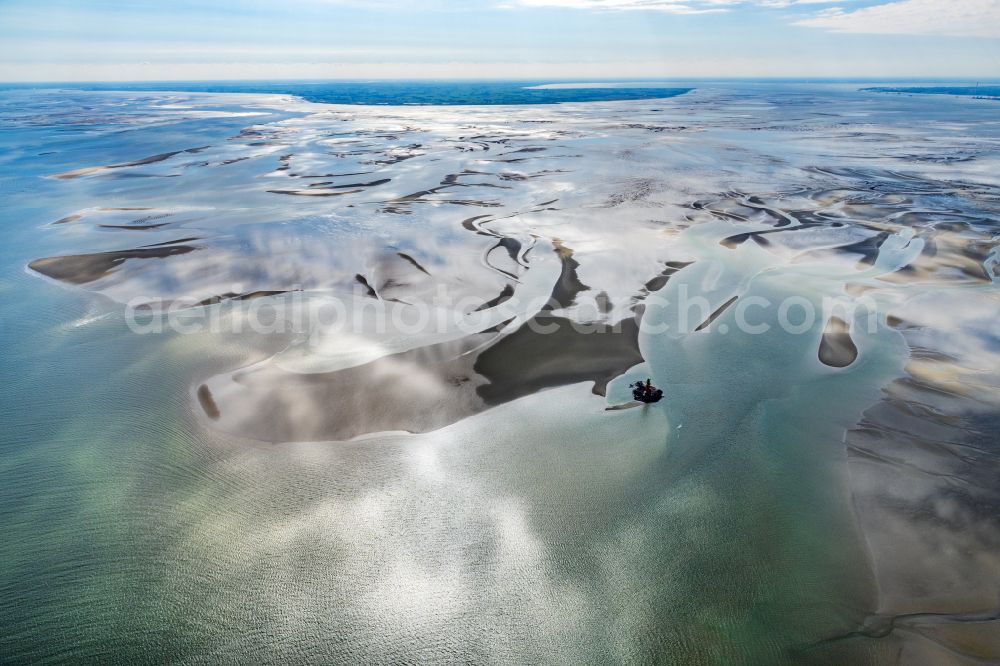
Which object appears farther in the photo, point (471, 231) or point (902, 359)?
point (471, 231)

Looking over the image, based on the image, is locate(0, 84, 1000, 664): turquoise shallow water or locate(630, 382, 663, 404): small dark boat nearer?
locate(0, 84, 1000, 664): turquoise shallow water

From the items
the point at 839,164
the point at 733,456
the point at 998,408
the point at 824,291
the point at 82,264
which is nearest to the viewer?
the point at 733,456

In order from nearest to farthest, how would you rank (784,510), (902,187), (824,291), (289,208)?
1. (784,510)
2. (824,291)
3. (289,208)
4. (902,187)

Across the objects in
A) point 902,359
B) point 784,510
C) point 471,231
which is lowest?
point 784,510

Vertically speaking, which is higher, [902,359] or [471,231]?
[471,231]

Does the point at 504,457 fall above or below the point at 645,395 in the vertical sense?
below

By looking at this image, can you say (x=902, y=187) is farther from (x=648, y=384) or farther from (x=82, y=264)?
(x=82, y=264)

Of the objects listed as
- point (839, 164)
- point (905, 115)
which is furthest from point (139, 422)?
point (905, 115)

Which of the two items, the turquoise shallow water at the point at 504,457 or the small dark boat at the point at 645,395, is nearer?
the turquoise shallow water at the point at 504,457
